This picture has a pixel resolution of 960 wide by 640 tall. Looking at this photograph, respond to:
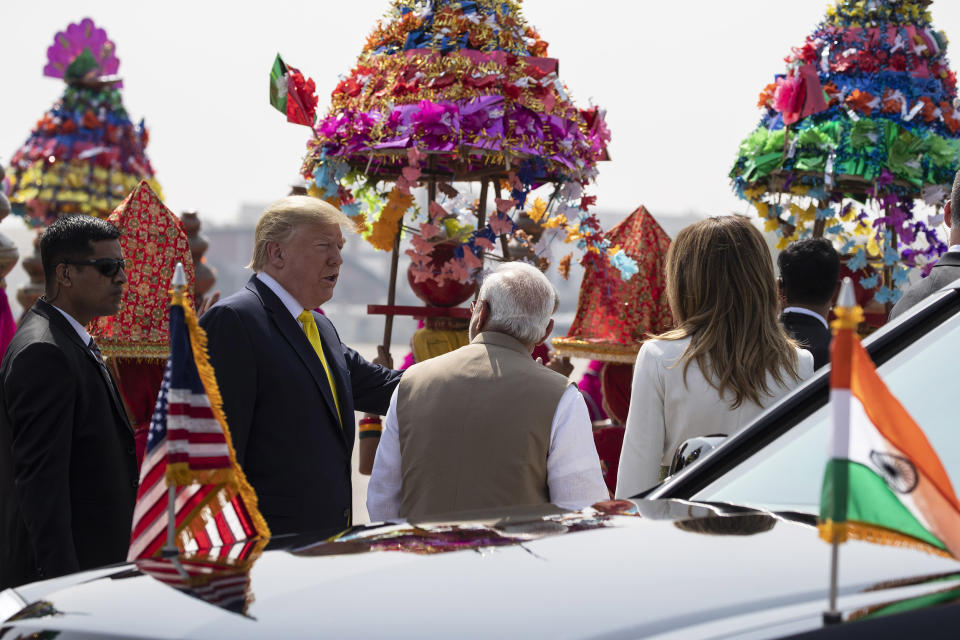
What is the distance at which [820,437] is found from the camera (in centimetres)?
245

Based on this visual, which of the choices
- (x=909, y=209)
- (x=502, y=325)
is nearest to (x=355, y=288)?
(x=909, y=209)

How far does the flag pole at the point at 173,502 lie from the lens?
234 centimetres

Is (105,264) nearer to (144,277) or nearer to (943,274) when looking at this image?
(144,277)

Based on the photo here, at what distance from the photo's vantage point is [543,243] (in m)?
5.46

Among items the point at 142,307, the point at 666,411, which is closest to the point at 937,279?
the point at 666,411

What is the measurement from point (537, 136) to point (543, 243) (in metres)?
0.66

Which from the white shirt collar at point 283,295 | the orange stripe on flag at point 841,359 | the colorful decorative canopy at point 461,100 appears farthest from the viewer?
the colorful decorative canopy at point 461,100

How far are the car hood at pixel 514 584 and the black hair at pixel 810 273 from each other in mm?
2247

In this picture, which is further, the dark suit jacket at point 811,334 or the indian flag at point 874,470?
the dark suit jacket at point 811,334

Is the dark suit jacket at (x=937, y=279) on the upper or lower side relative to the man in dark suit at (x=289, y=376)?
upper

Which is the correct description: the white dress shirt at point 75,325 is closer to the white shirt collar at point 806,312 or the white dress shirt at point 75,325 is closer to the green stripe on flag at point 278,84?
the green stripe on flag at point 278,84

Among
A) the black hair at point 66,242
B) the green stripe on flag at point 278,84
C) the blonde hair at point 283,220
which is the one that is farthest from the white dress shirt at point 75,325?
the green stripe on flag at point 278,84

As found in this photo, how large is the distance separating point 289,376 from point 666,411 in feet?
3.77

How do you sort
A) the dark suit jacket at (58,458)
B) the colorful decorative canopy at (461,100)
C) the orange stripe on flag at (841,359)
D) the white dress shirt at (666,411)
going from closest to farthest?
the orange stripe on flag at (841,359)
the dark suit jacket at (58,458)
the white dress shirt at (666,411)
the colorful decorative canopy at (461,100)
